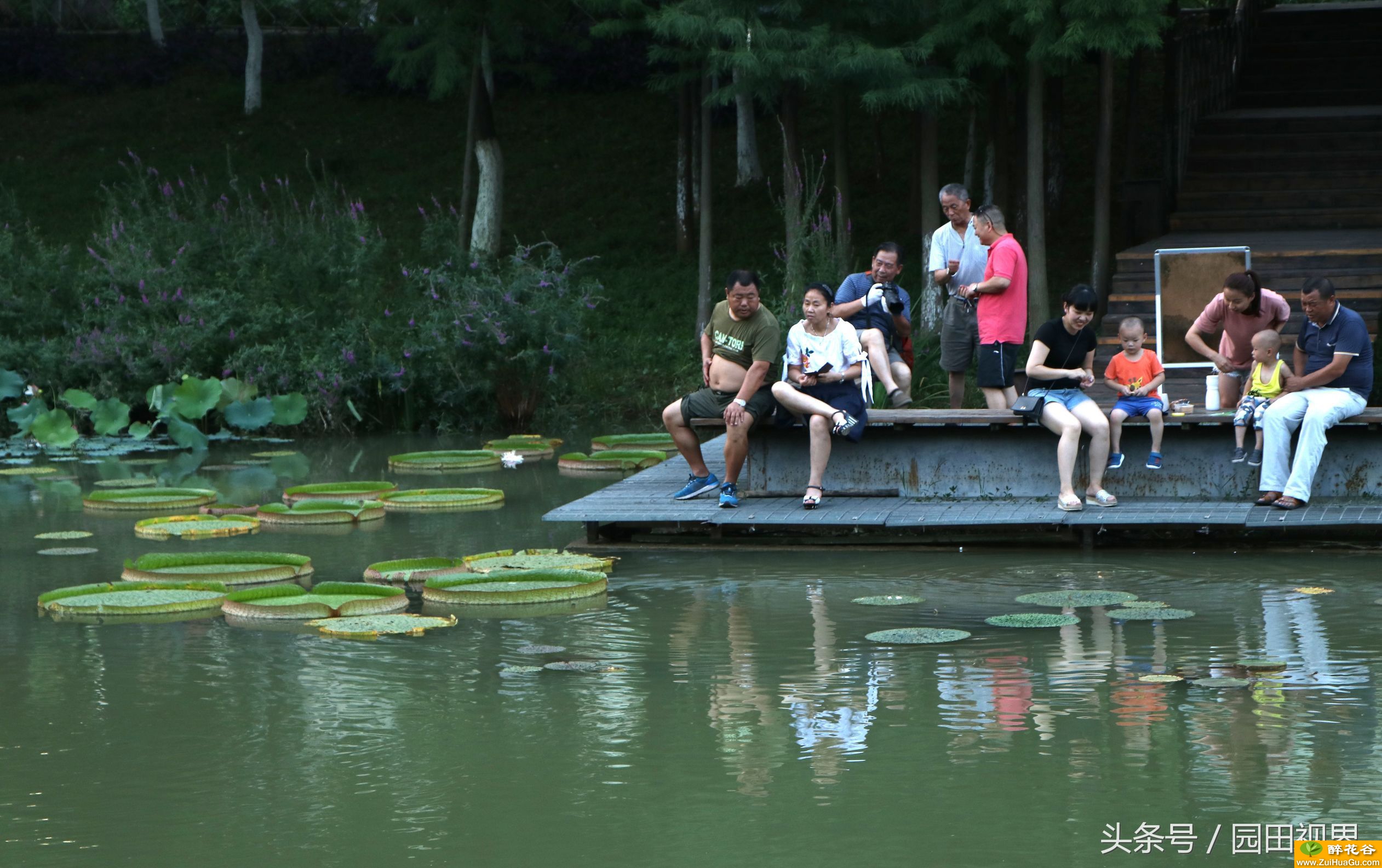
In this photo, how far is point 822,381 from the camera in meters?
8.88

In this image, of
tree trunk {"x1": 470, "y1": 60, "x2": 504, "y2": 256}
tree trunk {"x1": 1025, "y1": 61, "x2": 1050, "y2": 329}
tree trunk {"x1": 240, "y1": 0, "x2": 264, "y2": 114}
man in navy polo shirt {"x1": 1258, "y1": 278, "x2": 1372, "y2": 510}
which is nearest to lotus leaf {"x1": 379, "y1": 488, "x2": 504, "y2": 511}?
man in navy polo shirt {"x1": 1258, "y1": 278, "x2": 1372, "y2": 510}

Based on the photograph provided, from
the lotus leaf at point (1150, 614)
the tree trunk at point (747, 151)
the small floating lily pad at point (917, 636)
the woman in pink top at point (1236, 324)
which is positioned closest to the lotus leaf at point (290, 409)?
the woman in pink top at point (1236, 324)

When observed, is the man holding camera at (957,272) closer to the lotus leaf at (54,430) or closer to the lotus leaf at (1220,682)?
the lotus leaf at (1220,682)

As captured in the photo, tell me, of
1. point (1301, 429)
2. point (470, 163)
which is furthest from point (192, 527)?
point (470, 163)

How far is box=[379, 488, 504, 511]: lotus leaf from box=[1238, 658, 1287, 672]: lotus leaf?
5.45 m

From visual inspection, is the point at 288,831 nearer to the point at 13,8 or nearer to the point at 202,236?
the point at 202,236

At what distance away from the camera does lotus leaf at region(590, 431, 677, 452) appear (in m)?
12.7

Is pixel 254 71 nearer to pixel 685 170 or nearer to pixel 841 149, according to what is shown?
pixel 685 170

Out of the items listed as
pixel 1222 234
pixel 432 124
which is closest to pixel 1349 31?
pixel 1222 234

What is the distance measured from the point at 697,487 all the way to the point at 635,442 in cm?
349

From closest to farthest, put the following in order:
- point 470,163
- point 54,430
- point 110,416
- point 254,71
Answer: point 54,430
point 110,416
point 470,163
point 254,71

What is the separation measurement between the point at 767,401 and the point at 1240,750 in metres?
4.56

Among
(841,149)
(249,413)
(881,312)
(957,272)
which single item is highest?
(841,149)

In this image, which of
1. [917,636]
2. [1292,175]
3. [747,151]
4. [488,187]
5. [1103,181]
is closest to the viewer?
[917,636]
